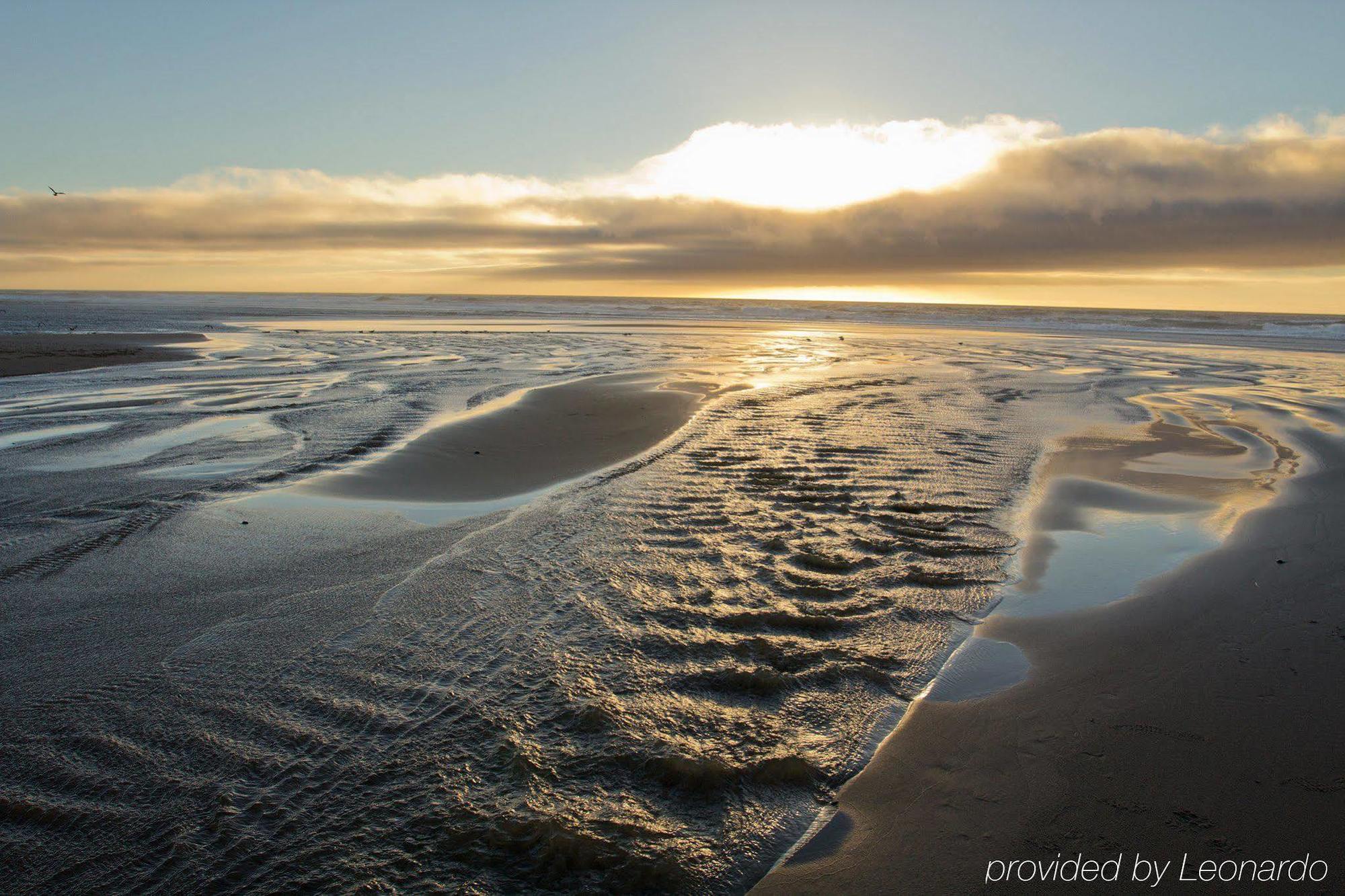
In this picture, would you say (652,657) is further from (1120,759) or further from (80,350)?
(80,350)

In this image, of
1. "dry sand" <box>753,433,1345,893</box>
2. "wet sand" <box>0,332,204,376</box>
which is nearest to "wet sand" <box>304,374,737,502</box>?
"dry sand" <box>753,433,1345,893</box>

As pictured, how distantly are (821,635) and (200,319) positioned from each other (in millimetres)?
51886

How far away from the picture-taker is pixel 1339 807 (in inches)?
106

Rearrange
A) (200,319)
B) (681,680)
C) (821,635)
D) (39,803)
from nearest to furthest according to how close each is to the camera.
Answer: (39,803)
(681,680)
(821,635)
(200,319)

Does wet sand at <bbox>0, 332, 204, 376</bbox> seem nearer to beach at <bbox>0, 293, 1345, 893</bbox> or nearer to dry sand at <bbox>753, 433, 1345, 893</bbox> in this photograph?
beach at <bbox>0, 293, 1345, 893</bbox>

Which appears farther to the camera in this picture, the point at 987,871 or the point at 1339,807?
the point at 1339,807

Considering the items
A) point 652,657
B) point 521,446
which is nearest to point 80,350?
point 521,446

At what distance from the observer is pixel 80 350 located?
21859 millimetres

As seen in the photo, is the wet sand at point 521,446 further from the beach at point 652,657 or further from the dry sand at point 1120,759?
the dry sand at point 1120,759

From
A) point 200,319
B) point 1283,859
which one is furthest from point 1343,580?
point 200,319

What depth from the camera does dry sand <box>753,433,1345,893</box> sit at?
8.27ft

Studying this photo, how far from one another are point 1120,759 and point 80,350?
88.6 feet

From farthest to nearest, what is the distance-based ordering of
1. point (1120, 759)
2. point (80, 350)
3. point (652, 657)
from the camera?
point (80, 350)
point (652, 657)
point (1120, 759)

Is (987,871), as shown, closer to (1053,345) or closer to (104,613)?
(104,613)
